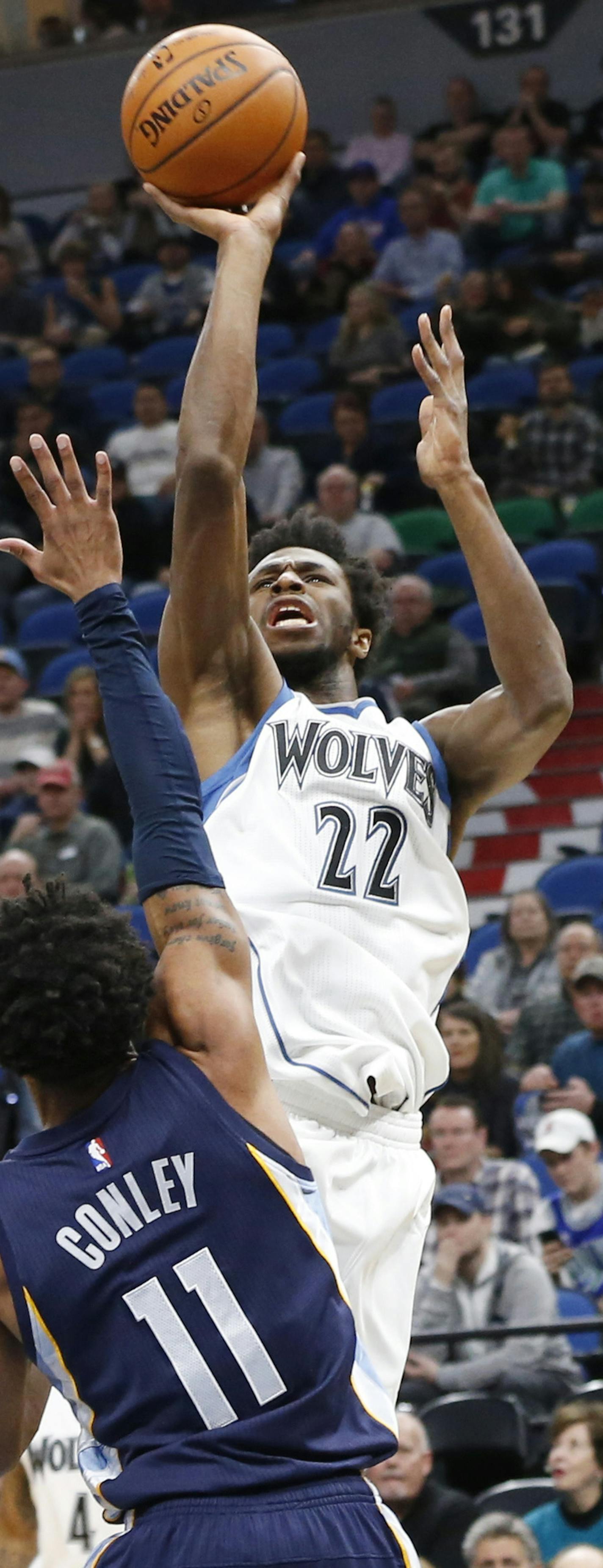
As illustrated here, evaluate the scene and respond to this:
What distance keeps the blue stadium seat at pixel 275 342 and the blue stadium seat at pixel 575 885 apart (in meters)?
5.58

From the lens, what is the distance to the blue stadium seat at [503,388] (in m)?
11.6

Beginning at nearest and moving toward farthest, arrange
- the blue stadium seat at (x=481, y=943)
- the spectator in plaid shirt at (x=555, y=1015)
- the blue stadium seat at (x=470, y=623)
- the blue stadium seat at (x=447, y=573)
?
the spectator in plaid shirt at (x=555, y=1015)
the blue stadium seat at (x=481, y=943)
the blue stadium seat at (x=470, y=623)
the blue stadium seat at (x=447, y=573)

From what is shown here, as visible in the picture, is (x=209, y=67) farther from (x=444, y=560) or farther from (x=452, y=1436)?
(x=444, y=560)

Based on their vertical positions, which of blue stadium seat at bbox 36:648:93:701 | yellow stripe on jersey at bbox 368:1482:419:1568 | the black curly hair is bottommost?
blue stadium seat at bbox 36:648:93:701

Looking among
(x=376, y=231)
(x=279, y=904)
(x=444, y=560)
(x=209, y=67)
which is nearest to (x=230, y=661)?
(x=279, y=904)

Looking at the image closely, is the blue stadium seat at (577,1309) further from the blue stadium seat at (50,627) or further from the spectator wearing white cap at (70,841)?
the blue stadium seat at (50,627)

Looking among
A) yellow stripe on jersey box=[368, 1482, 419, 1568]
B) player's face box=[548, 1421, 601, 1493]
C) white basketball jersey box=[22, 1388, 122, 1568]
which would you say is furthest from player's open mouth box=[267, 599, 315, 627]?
player's face box=[548, 1421, 601, 1493]

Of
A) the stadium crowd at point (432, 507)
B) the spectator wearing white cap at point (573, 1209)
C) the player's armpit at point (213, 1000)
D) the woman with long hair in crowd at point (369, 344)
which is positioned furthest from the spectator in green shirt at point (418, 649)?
the player's armpit at point (213, 1000)

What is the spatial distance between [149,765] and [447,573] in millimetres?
7903

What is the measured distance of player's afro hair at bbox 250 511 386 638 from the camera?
3.89 m

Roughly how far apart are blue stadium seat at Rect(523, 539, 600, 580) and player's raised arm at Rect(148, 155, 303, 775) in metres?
6.61

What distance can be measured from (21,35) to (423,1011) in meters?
14.7

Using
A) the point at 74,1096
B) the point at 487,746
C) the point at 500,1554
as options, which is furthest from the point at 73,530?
the point at 500,1554

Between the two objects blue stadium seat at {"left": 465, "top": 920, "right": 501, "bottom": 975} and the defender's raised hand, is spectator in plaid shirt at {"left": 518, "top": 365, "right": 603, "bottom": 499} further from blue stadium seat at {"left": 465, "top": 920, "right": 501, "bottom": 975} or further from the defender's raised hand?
the defender's raised hand
